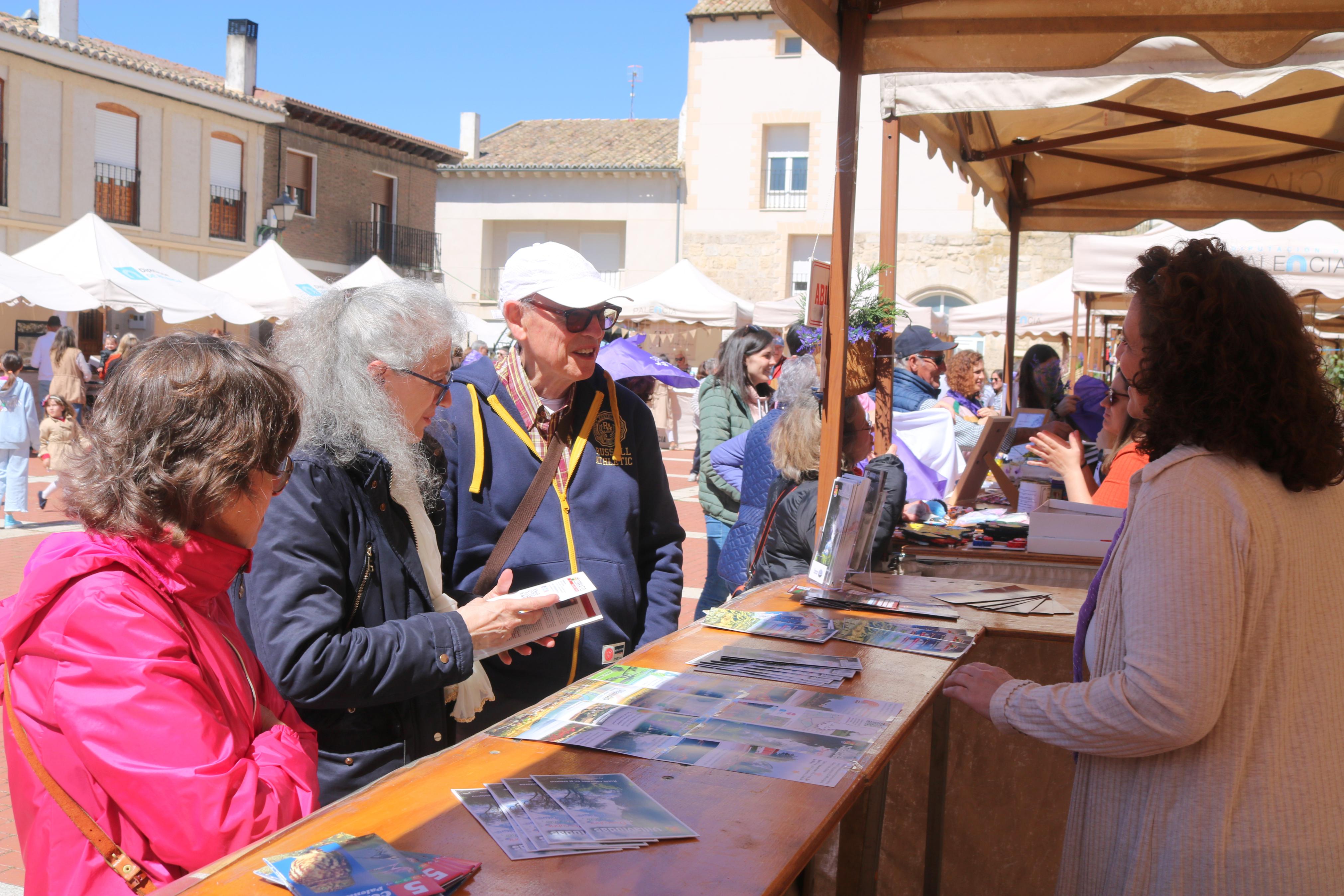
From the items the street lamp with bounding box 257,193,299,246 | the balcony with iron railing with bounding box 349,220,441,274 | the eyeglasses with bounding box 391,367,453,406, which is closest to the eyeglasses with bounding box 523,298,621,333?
the eyeglasses with bounding box 391,367,453,406

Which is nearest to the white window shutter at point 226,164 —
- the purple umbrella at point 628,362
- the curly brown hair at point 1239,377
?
the purple umbrella at point 628,362

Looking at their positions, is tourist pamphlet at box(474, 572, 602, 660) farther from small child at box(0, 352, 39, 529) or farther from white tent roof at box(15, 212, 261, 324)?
white tent roof at box(15, 212, 261, 324)

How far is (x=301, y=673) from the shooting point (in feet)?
6.13

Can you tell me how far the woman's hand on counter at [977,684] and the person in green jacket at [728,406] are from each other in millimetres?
3160

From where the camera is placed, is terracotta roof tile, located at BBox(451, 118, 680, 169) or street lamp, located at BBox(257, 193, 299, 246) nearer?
street lamp, located at BBox(257, 193, 299, 246)

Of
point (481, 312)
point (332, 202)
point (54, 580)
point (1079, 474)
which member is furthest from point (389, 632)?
point (481, 312)

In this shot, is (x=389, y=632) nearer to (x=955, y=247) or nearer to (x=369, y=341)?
(x=369, y=341)

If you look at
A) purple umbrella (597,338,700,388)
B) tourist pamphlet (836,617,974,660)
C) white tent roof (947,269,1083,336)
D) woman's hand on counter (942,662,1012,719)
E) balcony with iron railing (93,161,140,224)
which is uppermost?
balcony with iron railing (93,161,140,224)

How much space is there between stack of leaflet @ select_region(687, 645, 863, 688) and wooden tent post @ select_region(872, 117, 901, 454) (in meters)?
1.99

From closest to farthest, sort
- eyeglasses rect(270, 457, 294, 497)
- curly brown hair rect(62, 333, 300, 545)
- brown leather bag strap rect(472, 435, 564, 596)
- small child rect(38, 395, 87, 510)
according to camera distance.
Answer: curly brown hair rect(62, 333, 300, 545), eyeglasses rect(270, 457, 294, 497), brown leather bag strap rect(472, 435, 564, 596), small child rect(38, 395, 87, 510)

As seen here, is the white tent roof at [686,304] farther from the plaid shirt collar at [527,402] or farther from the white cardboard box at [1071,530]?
the plaid shirt collar at [527,402]

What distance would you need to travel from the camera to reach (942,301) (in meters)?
26.1

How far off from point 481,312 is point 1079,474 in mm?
28783

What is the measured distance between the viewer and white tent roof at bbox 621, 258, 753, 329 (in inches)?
599
